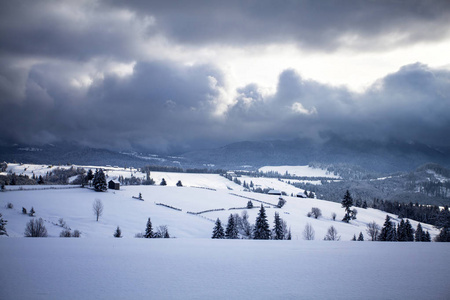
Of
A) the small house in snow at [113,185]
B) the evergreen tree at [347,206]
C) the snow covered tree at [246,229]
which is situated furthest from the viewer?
the small house in snow at [113,185]

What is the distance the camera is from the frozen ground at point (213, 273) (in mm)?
13688

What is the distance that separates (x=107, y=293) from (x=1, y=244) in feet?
61.6

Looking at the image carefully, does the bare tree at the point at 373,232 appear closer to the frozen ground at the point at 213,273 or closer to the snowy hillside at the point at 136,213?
the snowy hillside at the point at 136,213

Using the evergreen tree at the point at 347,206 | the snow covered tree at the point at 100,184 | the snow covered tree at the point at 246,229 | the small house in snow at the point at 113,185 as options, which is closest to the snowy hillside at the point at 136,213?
the evergreen tree at the point at 347,206

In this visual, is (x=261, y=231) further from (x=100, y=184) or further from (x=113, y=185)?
(x=113, y=185)

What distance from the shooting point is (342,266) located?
1986 centimetres

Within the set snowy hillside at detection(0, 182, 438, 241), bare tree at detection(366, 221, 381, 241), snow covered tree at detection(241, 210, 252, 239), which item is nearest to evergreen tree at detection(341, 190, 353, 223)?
snowy hillside at detection(0, 182, 438, 241)

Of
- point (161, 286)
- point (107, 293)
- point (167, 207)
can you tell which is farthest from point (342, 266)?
point (167, 207)

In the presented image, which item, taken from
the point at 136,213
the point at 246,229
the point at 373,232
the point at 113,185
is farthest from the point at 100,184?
the point at 373,232

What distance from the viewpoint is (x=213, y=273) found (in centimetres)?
1711

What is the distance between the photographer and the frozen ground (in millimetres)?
13688

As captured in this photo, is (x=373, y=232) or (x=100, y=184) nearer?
(x=373, y=232)

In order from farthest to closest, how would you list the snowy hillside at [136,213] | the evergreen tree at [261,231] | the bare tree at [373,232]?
the bare tree at [373,232], the snowy hillside at [136,213], the evergreen tree at [261,231]

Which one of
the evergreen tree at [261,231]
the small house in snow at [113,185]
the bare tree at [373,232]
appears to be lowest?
the bare tree at [373,232]
